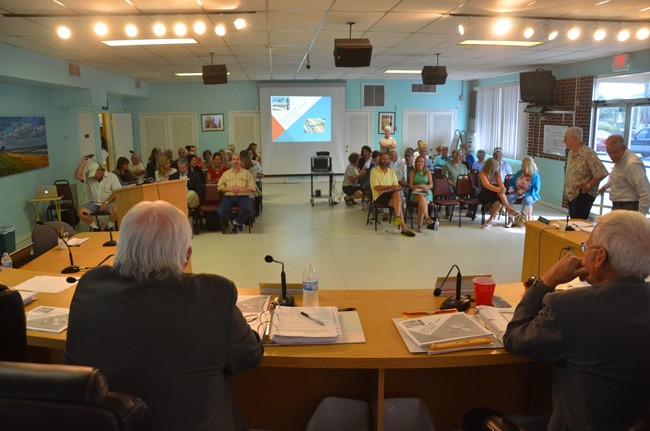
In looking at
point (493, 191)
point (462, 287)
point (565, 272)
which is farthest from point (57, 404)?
point (493, 191)

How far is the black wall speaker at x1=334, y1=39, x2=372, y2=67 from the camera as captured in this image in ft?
20.1

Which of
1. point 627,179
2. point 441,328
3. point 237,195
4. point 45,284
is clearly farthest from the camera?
point 237,195

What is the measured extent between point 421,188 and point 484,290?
6.33 m

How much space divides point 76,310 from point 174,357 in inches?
15.8

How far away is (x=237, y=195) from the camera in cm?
844

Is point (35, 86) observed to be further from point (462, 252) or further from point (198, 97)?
point (462, 252)

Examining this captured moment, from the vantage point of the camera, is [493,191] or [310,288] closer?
[310,288]

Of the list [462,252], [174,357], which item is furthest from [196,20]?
[174,357]

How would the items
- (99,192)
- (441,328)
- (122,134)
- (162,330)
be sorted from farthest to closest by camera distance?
(122,134), (99,192), (441,328), (162,330)

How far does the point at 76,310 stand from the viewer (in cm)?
173

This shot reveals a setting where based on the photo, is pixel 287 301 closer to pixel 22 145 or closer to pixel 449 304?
pixel 449 304

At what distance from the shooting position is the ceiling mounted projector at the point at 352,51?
6.13m

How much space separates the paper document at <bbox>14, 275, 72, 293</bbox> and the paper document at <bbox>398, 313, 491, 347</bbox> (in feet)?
6.74

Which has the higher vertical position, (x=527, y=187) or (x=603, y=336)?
(x=603, y=336)
